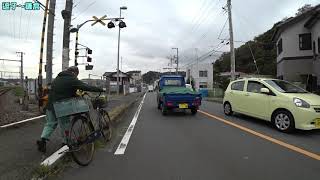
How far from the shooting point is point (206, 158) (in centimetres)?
721

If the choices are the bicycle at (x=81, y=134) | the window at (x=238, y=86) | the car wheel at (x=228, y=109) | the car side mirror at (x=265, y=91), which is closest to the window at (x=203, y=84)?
the car wheel at (x=228, y=109)

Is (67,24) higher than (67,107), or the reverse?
(67,24)

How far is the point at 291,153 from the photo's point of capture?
302 inches

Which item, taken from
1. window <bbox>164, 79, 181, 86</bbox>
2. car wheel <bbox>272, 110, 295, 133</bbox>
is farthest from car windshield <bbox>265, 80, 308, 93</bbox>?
window <bbox>164, 79, 181, 86</bbox>

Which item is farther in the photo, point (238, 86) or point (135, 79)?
point (135, 79)

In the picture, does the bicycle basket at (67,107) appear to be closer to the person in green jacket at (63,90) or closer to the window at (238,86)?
the person in green jacket at (63,90)

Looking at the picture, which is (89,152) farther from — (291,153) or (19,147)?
(291,153)

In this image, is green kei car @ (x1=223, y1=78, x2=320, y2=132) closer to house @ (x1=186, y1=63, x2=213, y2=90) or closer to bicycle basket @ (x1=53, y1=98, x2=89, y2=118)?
bicycle basket @ (x1=53, y1=98, x2=89, y2=118)

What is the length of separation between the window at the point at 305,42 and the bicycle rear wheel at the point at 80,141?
2727 centimetres

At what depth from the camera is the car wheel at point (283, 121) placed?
10.4 meters

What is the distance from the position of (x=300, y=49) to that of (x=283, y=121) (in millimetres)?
22156

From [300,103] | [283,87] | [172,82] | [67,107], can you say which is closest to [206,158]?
[67,107]

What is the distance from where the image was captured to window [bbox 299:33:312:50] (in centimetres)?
3026

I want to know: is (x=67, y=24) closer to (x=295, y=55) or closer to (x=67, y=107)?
(x=67, y=107)
